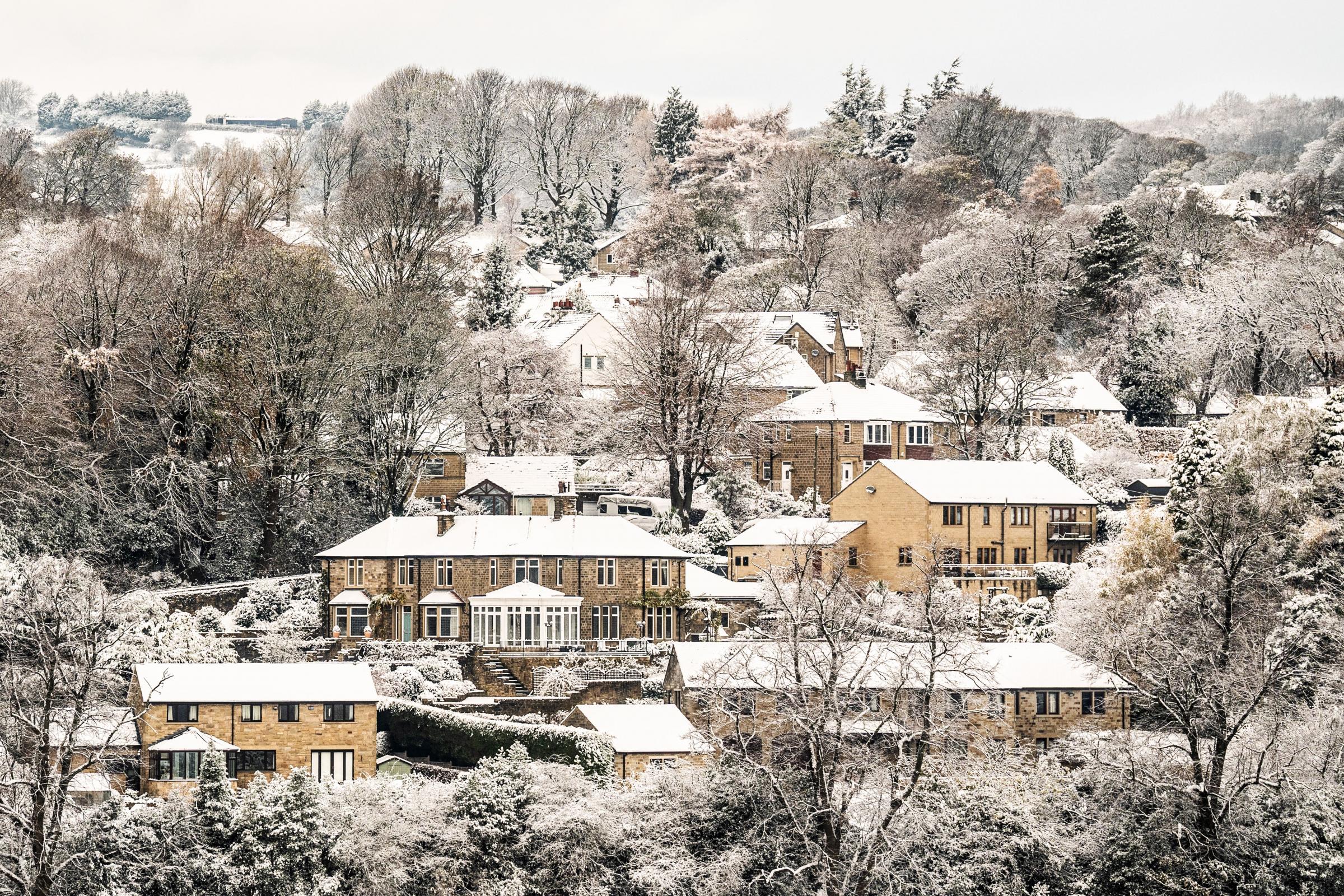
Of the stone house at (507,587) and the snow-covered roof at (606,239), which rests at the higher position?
the snow-covered roof at (606,239)

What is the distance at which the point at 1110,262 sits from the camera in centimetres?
8250

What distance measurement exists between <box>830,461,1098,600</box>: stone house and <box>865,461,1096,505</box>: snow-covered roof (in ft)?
0.12

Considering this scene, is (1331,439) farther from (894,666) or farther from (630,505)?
(630,505)

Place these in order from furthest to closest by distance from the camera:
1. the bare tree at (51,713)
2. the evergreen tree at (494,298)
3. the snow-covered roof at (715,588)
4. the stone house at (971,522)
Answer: the evergreen tree at (494,298)
the stone house at (971,522)
the snow-covered roof at (715,588)
the bare tree at (51,713)

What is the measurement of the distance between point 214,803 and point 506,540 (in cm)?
1865

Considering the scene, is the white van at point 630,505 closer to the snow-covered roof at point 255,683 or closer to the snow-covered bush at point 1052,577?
the snow-covered bush at point 1052,577

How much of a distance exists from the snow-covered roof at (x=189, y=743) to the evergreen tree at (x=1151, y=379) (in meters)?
47.2

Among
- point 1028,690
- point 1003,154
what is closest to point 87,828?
point 1028,690

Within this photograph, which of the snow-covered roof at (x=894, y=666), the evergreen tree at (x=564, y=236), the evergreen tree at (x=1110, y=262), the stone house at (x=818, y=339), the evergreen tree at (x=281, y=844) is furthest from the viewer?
the evergreen tree at (x=564, y=236)

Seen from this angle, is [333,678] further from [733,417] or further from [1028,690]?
[733,417]

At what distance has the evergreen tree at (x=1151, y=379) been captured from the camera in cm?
7819

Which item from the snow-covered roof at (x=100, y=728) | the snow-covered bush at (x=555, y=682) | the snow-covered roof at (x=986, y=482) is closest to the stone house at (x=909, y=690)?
the snow-covered bush at (x=555, y=682)

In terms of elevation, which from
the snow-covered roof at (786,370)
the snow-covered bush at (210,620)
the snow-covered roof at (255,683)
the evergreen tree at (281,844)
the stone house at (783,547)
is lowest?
the evergreen tree at (281,844)

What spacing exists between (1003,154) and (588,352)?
4718cm
